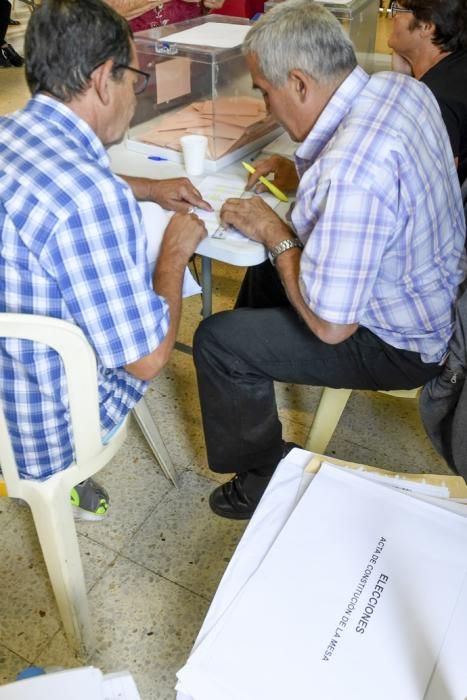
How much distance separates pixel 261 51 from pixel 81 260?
573 mm

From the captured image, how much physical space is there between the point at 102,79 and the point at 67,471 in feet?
2.20

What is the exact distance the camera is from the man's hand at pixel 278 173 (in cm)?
143

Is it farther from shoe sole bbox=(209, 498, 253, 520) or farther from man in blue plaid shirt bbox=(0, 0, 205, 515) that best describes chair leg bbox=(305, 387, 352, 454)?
man in blue plaid shirt bbox=(0, 0, 205, 515)

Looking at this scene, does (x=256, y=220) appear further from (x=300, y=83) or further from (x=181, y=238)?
(x=300, y=83)

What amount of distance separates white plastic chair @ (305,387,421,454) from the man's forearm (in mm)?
311

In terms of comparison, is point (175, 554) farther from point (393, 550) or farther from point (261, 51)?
point (261, 51)

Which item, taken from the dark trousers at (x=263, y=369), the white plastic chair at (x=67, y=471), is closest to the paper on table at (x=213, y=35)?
the dark trousers at (x=263, y=369)

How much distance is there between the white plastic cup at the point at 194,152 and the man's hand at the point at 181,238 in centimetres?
30

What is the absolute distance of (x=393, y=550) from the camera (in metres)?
0.79

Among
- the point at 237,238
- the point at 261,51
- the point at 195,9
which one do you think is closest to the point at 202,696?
the point at 237,238

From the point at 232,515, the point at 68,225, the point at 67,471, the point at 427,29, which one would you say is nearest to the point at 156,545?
the point at 232,515

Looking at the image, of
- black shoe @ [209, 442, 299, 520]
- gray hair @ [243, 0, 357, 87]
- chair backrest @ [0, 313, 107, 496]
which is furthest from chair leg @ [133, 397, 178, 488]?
gray hair @ [243, 0, 357, 87]

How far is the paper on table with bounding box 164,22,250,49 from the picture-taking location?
1592 millimetres

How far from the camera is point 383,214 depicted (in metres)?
1.03
